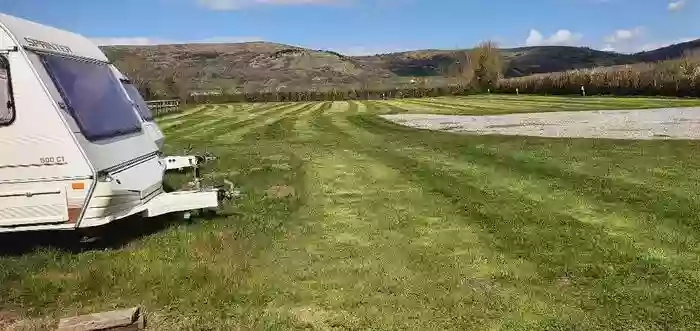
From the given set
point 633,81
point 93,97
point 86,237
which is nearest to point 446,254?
point 86,237

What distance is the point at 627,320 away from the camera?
16.2 ft

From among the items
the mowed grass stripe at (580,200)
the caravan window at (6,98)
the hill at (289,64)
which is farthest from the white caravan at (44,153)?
the hill at (289,64)

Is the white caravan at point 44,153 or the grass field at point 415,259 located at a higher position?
the white caravan at point 44,153

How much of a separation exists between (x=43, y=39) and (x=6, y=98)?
1.01 m

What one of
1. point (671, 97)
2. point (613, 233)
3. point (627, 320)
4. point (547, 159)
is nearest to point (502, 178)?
point (547, 159)

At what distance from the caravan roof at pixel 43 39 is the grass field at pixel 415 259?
7.58 ft

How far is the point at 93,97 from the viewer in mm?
8016

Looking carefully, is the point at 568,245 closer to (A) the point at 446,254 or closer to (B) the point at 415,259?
(A) the point at 446,254

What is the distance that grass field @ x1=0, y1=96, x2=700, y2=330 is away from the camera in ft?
17.4

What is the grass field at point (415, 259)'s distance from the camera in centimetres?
531

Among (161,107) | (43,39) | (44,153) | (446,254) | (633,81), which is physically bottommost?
(446,254)

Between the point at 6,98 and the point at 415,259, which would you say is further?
the point at 6,98

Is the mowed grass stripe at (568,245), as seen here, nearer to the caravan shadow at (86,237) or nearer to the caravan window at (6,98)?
the caravan shadow at (86,237)

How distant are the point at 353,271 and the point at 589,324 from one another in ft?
7.68
